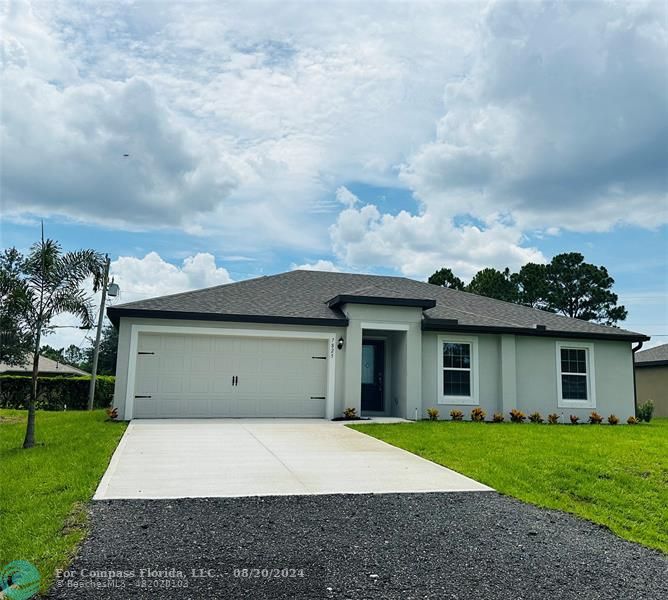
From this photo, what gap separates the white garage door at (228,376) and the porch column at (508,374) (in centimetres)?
502

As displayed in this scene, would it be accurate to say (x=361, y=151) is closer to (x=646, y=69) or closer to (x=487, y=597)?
(x=646, y=69)

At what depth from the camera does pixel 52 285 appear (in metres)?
10.2

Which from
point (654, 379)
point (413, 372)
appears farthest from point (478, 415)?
point (654, 379)

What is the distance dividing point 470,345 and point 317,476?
363 inches

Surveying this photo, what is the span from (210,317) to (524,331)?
8639 millimetres

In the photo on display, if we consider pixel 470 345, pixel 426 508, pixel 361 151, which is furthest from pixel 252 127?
pixel 426 508

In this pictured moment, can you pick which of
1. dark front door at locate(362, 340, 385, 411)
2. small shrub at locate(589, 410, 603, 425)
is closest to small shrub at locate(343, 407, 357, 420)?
dark front door at locate(362, 340, 385, 411)

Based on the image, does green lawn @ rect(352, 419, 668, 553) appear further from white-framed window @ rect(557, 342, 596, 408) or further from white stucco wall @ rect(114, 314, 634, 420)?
white-framed window @ rect(557, 342, 596, 408)

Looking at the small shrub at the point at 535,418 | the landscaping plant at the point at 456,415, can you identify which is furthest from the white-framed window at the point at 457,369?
the small shrub at the point at 535,418

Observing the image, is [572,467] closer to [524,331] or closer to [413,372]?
[413,372]

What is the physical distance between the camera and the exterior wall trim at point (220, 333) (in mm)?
13320

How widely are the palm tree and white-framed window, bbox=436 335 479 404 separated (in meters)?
9.07

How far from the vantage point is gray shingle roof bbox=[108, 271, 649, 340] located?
13895mm

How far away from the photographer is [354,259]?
22984 mm
